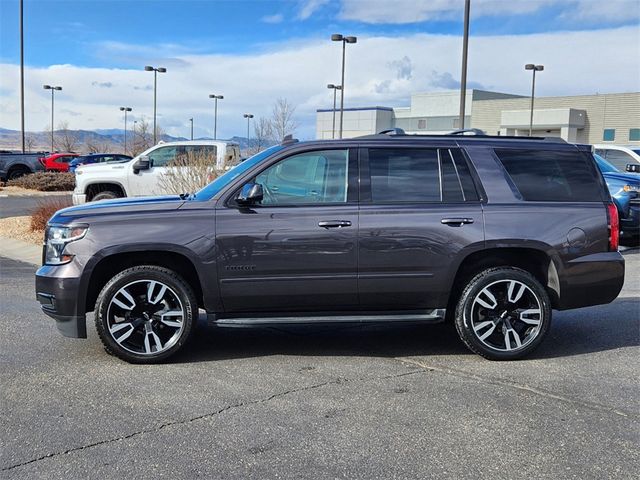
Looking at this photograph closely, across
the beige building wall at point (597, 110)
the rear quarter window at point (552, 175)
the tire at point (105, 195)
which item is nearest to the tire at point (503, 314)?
the rear quarter window at point (552, 175)

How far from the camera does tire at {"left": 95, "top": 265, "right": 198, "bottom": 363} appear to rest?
5.43 m

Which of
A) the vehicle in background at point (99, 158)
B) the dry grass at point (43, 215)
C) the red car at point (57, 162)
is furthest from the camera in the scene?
the red car at point (57, 162)

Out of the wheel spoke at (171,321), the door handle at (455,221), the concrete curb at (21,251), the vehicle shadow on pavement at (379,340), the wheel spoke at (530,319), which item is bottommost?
the concrete curb at (21,251)

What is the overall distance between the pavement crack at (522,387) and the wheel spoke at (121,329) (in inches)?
87.6

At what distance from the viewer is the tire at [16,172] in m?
33.7

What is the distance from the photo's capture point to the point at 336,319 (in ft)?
18.4

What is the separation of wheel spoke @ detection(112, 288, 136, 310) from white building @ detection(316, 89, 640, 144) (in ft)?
163

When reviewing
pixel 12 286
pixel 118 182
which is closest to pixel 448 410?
pixel 12 286

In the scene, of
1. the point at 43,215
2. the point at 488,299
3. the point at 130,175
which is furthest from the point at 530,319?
the point at 43,215

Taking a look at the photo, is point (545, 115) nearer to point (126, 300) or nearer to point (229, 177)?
point (229, 177)

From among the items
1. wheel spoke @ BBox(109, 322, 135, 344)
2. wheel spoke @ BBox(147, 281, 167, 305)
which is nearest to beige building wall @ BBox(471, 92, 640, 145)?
wheel spoke @ BBox(147, 281, 167, 305)

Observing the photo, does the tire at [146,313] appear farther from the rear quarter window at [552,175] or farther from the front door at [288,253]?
the rear quarter window at [552,175]

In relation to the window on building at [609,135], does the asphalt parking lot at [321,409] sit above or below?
below

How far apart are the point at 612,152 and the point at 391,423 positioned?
14570 millimetres
